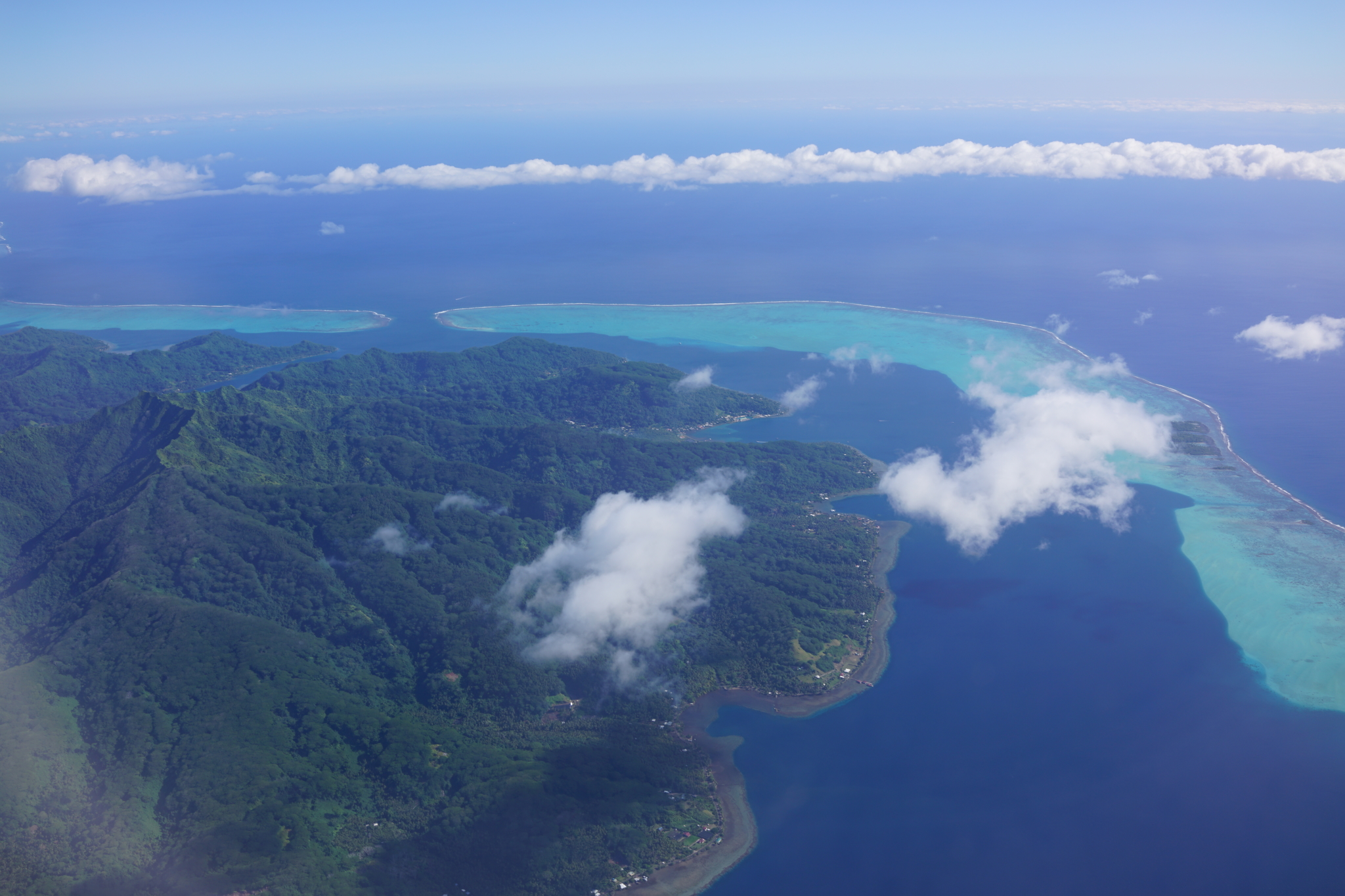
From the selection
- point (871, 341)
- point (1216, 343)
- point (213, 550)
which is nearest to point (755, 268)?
point (871, 341)

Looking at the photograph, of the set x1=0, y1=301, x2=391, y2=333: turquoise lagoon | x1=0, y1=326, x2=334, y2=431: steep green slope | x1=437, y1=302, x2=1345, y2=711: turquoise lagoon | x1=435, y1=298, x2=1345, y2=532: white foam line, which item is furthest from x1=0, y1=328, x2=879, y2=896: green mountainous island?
x1=0, y1=301, x2=391, y2=333: turquoise lagoon

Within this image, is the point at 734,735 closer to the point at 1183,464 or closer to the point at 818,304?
the point at 1183,464

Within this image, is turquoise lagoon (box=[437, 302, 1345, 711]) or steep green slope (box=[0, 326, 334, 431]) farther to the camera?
steep green slope (box=[0, 326, 334, 431])

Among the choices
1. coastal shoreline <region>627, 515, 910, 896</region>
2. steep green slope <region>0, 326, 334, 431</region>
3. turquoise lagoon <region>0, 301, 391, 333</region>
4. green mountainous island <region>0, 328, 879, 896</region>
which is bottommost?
coastal shoreline <region>627, 515, 910, 896</region>

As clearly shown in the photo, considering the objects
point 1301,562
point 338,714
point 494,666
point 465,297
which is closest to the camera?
point 338,714

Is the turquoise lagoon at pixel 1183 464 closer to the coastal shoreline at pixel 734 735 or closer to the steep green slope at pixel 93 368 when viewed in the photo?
the coastal shoreline at pixel 734 735

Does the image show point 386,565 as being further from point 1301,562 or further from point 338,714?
point 1301,562

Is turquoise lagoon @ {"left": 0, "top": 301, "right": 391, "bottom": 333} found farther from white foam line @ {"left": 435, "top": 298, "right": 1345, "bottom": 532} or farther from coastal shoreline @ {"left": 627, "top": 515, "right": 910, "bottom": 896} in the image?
coastal shoreline @ {"left": 627, "top": 515, "right": 910, "bottom": 896}
